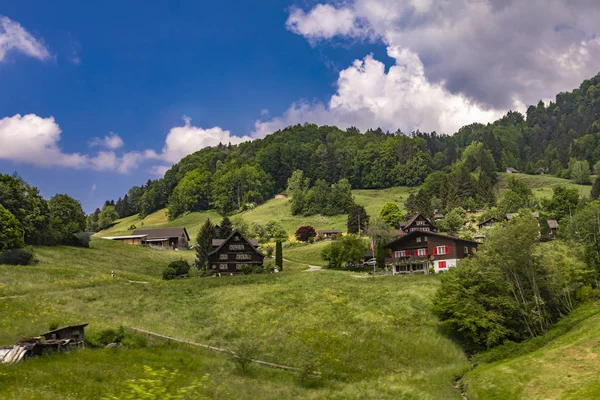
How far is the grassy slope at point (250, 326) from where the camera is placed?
2706 centimetres

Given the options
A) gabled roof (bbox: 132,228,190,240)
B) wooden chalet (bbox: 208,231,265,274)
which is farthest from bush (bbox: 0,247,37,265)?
gabled roof (bbox: 132,228,190,240)

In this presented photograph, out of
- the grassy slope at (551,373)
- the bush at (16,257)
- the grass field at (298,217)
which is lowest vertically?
the grassy slope at (551,373)

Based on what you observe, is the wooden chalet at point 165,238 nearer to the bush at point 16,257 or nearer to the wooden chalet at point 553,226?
the bush at point 16,257

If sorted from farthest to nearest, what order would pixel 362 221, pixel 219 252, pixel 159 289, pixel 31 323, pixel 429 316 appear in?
1. pixel 362 221
2. pixel 219 252
3. pixel 159 289
4. pixel 429 316
5. pixel 31 323

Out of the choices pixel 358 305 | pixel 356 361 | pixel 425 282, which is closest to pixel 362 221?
pixel 425 282

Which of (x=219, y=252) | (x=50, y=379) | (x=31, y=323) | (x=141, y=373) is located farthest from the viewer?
(x=219, y=252)

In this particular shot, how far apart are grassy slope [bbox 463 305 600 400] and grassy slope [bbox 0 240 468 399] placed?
9.30 feet

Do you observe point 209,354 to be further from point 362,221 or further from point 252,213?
point 252,213

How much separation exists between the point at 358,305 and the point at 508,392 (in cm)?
2395

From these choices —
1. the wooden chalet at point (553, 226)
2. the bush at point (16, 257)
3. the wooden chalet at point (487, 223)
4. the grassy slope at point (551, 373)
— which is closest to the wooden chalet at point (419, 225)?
the wooden chalet at point (487, 223)

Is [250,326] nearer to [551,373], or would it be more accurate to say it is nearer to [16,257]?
[551,373]

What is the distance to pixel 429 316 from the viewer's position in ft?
165

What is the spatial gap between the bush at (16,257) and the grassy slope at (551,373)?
59835 mm

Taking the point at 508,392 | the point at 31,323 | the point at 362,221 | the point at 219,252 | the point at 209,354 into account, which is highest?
the point at 362,221
